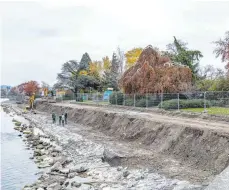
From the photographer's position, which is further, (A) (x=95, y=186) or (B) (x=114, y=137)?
(B) (x=114, y=137)

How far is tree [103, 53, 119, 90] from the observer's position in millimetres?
59825

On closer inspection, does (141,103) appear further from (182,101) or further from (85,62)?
(85,62)

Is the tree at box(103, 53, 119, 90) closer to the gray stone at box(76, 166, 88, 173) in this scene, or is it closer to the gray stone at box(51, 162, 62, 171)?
the gray stone at box(51, 162, 62, 171)

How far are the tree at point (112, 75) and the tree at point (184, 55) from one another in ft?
49.7

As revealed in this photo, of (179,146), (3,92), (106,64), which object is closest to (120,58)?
(106,64)

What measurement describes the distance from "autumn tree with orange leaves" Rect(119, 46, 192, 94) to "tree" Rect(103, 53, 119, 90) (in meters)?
25.0

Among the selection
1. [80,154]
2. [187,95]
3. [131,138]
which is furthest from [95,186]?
[187,95]

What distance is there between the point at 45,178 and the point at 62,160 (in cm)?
268

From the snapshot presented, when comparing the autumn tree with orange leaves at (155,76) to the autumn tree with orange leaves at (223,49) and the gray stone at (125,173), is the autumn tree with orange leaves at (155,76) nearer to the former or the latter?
the autumn tree with orange leaves at (223,49)

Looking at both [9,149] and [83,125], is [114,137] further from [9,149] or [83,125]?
[83,125]

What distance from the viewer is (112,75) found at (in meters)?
61.7

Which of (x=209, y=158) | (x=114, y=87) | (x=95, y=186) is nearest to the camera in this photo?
(x=95, y=186)

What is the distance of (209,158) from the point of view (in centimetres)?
1270

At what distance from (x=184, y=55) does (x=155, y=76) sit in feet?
42.6
